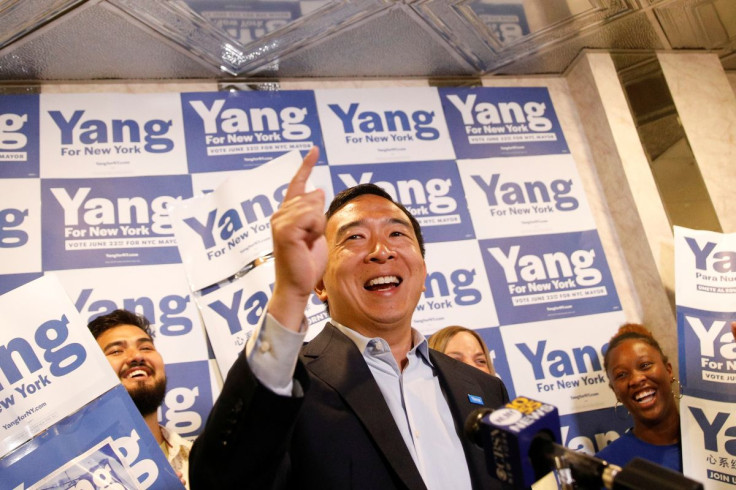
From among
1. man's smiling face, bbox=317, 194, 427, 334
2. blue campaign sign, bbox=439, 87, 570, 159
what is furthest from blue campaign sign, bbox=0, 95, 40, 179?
blue campaign sign, bbox=439, 87, 570, 159

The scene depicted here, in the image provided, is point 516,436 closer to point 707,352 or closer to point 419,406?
point 419,406

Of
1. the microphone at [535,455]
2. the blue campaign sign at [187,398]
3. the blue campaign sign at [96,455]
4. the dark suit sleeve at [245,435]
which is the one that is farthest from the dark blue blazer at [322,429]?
the blue campaign sign at [187,398]

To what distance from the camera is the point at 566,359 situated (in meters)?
3.27

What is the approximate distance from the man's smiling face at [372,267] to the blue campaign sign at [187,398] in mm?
1233

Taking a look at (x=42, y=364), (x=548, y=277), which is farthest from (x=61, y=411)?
(x=548, y=277)

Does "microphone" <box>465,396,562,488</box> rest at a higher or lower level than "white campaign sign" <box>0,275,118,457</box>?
lower

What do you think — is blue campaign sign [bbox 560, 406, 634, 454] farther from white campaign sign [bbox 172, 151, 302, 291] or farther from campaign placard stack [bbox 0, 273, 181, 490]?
campaign placard stack [bbox 0, 273, 181, 490]

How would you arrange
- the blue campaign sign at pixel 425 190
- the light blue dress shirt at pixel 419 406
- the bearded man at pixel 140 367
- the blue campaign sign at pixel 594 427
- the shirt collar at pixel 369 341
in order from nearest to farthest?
the light blue dress shirt at pixel 419 406, the shirt collar at pixel 369 341, the bearded man at pixel 140 367, the blue campaign sign at pixel 594 427, the blue campaign sign at pixel 425 190

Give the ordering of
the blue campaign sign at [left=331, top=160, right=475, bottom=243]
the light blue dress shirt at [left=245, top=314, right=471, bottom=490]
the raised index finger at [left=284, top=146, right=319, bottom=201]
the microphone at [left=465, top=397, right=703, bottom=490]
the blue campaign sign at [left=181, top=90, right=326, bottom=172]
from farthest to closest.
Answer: the blue campaign sign at [left=331, top=160, right=475, bottom=243]
the blue campaign sign at [left=181, top=90, right=326, bottom=172]
the light blue dress shirt at [left=245, top=314, right=471, bottom=490]
the raised index finger at [left=284, top=146, right=319, bottom=201]
the microphone at [left=465, top=397, right=703, bottom=490]

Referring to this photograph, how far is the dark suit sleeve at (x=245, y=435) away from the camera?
3.56 feet

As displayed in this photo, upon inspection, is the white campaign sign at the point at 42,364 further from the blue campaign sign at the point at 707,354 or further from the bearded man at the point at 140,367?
the blue campaign sign at the point at 707,354

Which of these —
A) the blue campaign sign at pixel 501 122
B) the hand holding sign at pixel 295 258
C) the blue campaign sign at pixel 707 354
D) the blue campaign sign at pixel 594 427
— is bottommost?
the blue campaign sign at pixel 594 427

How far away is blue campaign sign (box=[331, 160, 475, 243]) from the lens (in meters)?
3.35

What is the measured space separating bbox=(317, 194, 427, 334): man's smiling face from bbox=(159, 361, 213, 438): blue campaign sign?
4.04ft
